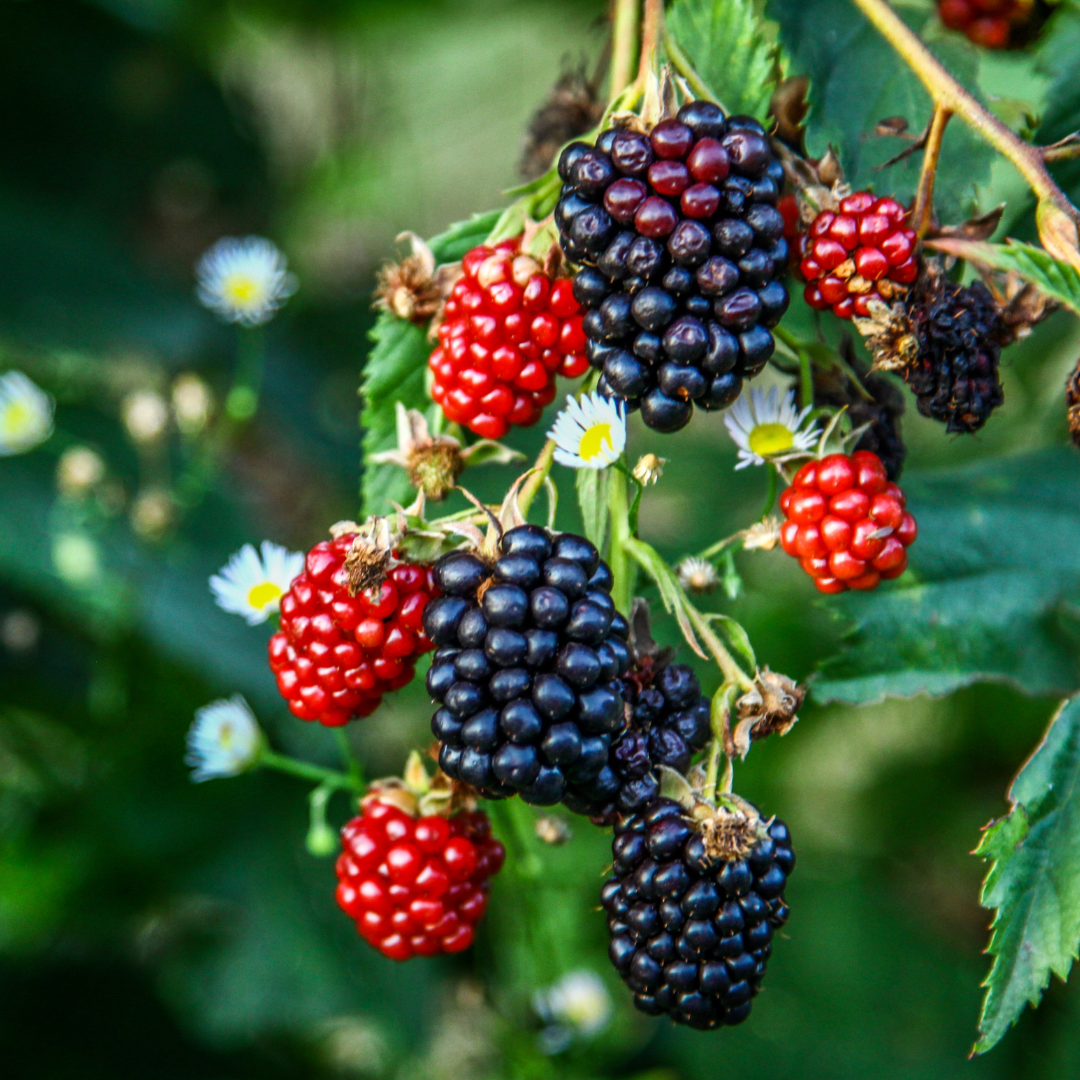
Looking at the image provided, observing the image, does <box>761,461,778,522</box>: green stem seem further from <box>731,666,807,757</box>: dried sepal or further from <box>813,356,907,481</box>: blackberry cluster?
<box>731,666,807,757</box>: dried sepal

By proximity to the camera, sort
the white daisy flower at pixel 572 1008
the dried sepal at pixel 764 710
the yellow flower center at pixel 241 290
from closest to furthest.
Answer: the dried sepal at pixel 764 710, the white daisy flower at pixel 572 1008, the yellow flower center at pixel 241 290

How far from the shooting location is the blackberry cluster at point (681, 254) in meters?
0.76

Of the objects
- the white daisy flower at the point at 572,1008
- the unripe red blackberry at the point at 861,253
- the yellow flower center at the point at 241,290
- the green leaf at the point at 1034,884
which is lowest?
the white daisy flower at the point at 572,1008

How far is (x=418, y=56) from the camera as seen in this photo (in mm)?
2787

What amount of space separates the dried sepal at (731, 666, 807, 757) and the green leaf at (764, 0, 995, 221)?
1.70 ft

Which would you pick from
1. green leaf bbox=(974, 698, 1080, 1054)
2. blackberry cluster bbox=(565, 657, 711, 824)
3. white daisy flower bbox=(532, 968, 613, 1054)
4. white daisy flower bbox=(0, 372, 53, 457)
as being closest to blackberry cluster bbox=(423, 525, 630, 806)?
blackberry cluster bbox=(565, 657, 711, 824)

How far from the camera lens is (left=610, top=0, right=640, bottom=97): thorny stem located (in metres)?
0.94

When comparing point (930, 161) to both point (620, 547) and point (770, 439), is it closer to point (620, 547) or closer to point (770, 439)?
point (770, 439)

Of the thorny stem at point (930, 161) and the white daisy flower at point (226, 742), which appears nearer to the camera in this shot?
the thorny stem at point (930, 161)

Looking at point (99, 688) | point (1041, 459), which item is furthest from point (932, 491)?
point (99, 688)

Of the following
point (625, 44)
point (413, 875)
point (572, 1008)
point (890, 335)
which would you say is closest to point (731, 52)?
point (625, 44)

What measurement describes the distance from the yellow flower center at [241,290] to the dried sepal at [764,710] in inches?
44.9

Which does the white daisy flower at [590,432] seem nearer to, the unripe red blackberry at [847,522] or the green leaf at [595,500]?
the green leaf at [595,500]

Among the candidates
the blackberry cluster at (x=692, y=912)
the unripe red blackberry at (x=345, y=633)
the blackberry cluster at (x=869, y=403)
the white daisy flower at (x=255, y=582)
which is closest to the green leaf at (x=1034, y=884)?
the blackberry cluster at (x=692, y=912)
